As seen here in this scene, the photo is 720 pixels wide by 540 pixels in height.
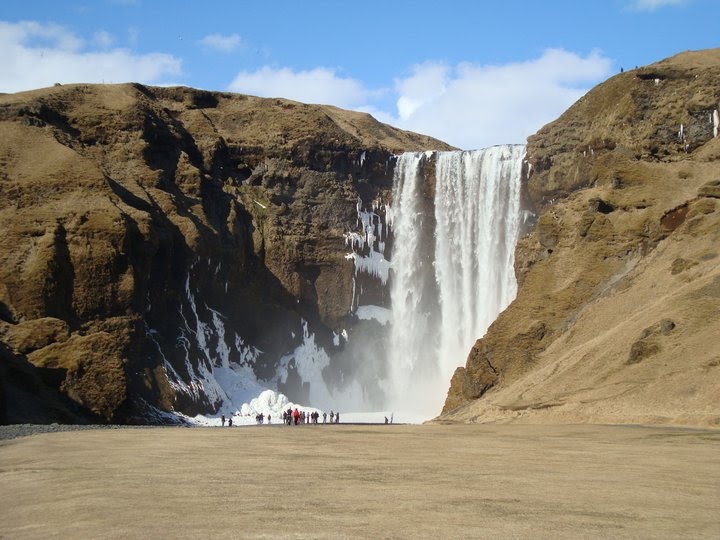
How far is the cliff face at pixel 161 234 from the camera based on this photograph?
57469mm

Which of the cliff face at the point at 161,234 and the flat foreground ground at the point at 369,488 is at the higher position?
the cliff face at the point at 161,234

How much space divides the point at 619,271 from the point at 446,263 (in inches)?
1256

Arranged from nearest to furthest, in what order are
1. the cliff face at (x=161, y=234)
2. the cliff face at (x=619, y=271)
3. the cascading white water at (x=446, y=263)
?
1. the cliff face at (x=619, y=271)
2. the cliff face at (x=161, y=234)
3. the cascading white water at (x=446, y=263)

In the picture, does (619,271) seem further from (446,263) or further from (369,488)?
(369,488)

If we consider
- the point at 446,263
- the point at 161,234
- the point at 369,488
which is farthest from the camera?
the point at 446,263

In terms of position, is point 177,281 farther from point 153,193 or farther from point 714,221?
point 714,221

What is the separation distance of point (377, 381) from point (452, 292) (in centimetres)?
1003

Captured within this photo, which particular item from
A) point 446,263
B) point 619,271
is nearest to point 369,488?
point 619,271

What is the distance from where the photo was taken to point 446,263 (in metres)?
87.2

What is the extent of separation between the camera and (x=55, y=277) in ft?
195

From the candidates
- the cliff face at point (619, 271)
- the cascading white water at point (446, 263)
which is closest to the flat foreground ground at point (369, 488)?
the cliff face at point (619, 271)

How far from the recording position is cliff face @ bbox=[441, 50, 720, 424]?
4019cm

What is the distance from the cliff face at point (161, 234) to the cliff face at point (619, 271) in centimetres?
1923

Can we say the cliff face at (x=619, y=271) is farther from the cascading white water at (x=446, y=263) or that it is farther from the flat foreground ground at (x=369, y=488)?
the flat foreground ground at (x=369, y=488)
